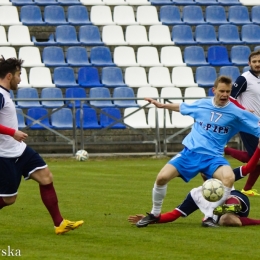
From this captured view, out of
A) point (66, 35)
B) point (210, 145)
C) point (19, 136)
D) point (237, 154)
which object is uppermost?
point (66, 35)

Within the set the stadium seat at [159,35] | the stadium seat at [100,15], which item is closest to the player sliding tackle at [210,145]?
the stadium seat at [159,35]

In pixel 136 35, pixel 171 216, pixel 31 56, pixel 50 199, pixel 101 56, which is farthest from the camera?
pixel 136 35

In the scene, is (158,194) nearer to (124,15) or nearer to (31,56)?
(31,56)

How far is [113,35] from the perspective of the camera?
73.6 feet

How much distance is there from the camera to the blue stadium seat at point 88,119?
19500mm

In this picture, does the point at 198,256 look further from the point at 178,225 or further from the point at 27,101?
the point at 27,101

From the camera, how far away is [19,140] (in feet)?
24.9

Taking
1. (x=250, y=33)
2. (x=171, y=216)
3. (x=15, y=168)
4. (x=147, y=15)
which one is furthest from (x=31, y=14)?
(x=15, y=168)

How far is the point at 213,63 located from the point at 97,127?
453cm

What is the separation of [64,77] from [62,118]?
1614mm

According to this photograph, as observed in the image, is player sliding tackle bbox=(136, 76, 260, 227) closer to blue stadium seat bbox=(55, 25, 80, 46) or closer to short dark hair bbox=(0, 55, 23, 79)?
short dark hair bbox=(0, 55, 23, 79)

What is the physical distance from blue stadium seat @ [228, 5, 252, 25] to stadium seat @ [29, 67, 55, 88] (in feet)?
20.6

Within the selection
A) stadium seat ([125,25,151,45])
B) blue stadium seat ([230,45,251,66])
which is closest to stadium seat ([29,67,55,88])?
stadium seat ([125,25,151,45])

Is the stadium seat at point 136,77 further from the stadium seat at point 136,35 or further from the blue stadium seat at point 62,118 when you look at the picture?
the blue stadium seat at point 62,118
